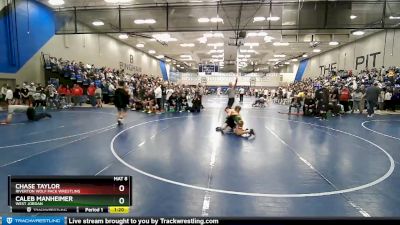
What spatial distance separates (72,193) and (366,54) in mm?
27780

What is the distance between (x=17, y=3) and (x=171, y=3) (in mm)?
8783

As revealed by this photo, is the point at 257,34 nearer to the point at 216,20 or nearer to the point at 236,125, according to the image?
the point at 216,20

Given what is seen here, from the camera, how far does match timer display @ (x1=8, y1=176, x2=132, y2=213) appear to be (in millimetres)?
1121

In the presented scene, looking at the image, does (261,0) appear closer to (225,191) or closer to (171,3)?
(171,3)

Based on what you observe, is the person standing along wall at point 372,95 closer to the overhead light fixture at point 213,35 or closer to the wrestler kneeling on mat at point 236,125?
the wrestler kneeling on mat at point 236,125

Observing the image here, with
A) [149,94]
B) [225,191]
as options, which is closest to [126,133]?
[225,191]

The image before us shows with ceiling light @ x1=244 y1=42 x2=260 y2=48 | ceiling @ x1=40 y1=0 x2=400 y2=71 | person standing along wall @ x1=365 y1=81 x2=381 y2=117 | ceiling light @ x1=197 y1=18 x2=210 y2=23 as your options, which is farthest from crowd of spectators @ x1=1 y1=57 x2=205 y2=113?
ceiling light @ x1=244 y1=42 x2=260 y2=48

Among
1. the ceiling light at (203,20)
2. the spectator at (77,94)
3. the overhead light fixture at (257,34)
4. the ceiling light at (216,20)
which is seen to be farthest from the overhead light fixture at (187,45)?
the ceiling light at (216,20)

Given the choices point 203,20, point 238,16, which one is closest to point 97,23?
point 203,20

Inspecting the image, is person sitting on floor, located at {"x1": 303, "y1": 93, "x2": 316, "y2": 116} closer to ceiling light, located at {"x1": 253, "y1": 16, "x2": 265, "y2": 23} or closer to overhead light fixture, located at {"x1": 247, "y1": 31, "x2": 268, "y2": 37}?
ceiling light, located at {"x1": 253, "y1": 16, "x2": 265, "y2": 23}

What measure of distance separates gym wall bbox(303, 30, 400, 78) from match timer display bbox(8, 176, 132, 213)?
77.7 ft

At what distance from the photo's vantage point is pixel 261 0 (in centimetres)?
1467

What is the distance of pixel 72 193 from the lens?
1.14m

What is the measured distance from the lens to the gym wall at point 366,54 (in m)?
20.4
